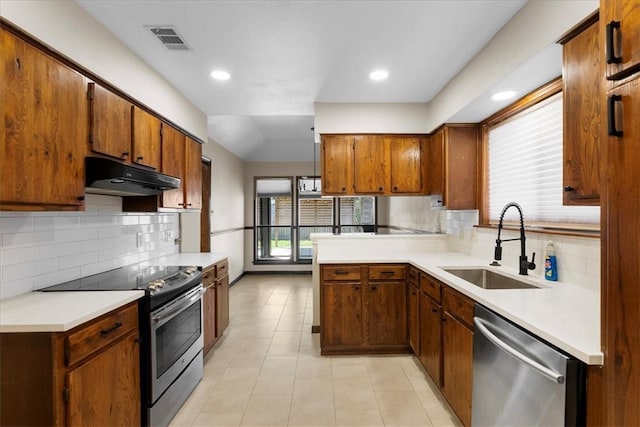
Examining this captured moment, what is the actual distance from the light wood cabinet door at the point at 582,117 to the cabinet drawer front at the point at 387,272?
169cm

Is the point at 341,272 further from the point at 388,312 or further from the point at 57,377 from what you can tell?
the point at 57,377

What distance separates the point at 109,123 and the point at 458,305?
102 inches

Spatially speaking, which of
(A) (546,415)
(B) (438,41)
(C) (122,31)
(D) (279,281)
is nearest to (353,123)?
(B) (438,41)

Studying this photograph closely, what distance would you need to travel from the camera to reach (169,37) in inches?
88.7

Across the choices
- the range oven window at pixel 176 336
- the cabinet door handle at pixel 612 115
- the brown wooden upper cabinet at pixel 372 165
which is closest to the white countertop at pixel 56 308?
the range oven window at pixel 176 336

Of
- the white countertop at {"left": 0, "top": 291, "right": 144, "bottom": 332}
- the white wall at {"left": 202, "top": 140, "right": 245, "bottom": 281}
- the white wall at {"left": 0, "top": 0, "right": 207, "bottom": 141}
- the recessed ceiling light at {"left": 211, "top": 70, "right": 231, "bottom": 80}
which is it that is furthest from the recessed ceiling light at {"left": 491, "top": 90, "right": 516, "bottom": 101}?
the white wall at {"left": 202, "top": 140, "right": 245, "bottom": 281}

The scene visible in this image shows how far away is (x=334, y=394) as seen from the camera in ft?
8.33

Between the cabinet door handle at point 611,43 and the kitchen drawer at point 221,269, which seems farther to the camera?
the kitchen drawer at point 221,269

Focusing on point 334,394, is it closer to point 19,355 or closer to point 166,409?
point 166,409

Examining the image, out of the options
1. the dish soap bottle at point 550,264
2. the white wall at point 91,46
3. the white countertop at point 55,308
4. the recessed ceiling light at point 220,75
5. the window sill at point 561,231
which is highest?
the recessed ceiling light at point 220,75

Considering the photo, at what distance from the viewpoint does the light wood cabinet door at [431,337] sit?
2.40 meters

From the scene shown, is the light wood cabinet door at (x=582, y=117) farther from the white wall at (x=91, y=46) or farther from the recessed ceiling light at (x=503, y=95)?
the white wall at (x=91, y=46)

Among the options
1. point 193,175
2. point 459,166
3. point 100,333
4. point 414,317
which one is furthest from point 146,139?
point 459,166

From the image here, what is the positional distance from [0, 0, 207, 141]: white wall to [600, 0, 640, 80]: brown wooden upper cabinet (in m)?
2.38
